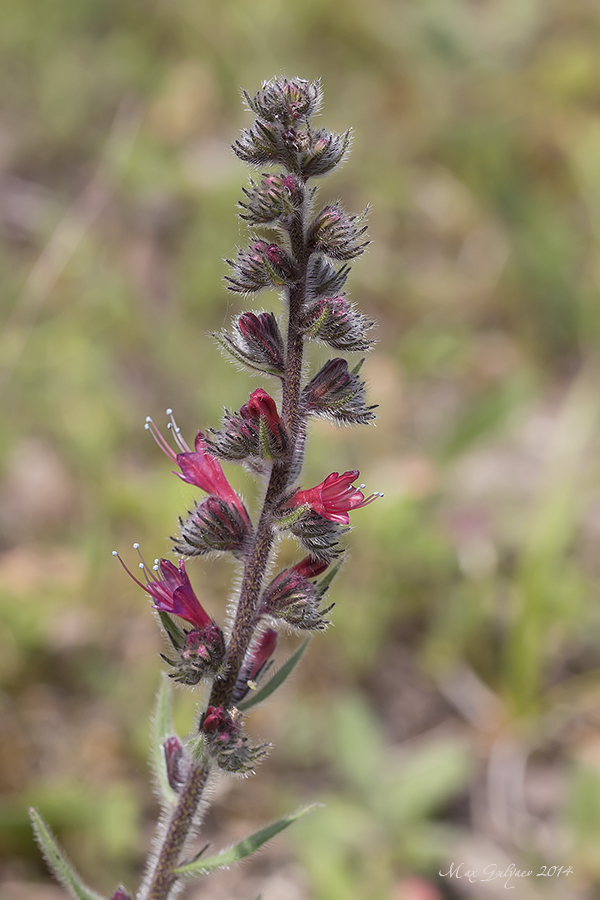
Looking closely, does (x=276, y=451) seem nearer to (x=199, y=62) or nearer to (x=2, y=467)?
(x=2, y=467)

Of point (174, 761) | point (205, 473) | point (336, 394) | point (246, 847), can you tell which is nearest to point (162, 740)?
point (174, 761)

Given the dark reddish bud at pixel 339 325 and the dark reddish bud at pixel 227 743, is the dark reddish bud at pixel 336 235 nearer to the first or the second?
the dark reddish bud at pixel 339 325

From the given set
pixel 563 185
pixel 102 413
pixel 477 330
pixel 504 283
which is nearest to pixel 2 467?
pixel 102 413

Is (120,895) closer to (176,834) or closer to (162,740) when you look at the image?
(176,834)

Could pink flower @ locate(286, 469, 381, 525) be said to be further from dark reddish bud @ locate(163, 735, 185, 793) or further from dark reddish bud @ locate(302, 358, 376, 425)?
dark reddish bud @ locate(163, 735, 185, 793)

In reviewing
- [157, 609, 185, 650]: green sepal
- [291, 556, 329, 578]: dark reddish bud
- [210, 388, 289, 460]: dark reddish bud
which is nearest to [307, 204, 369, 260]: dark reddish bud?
[210, 388, 289, 460]: dark reddish bud
